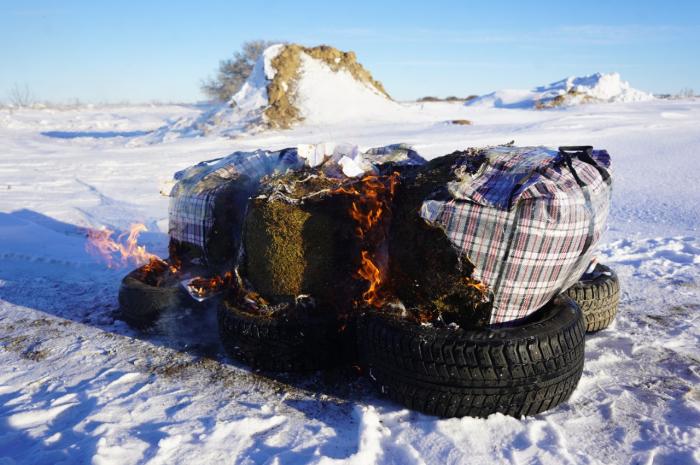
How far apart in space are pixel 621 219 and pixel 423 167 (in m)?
5.00

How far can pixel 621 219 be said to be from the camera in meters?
7.43

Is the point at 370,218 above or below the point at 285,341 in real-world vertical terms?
above

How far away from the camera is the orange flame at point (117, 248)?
234 inches

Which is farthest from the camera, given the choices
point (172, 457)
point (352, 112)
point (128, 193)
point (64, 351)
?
point (352, 112)

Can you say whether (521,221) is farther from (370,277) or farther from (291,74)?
(291,74)

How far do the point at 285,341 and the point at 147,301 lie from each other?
1247mm

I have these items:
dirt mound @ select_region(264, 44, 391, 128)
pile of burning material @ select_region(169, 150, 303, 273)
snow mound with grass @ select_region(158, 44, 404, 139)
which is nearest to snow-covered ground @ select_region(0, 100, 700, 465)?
pile of burning material @ select_region(169, 150, 303, 273)

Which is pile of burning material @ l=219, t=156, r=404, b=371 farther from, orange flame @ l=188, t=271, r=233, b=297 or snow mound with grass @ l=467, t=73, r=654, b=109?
snow mound with grass @ l=467, t=73, r=654, b=109

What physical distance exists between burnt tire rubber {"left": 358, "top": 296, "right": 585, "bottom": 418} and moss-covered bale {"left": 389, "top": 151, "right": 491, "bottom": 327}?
0.18 metres

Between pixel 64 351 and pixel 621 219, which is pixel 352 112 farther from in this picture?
pixel 64 351

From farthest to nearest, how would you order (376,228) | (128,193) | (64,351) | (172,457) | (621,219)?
(128,193) < (621,219) < (64,351) < (376,228) < (172,457)

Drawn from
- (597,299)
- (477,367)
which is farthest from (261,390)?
(597,299)

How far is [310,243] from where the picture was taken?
342cm

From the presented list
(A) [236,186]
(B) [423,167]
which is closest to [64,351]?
(A) [236,186]
